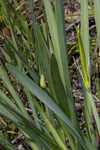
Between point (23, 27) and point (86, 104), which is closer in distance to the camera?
point (86, 104)

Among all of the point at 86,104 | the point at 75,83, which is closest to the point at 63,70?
the point at 86,104

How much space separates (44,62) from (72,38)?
1.01 meters

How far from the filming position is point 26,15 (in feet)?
5.02

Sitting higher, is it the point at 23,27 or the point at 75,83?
the point at 23,27

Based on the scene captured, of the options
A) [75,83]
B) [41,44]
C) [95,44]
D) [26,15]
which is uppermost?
[41,44]

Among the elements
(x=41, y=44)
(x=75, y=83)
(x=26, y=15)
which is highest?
(x=41, y=44)

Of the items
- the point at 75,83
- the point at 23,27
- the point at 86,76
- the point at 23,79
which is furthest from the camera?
the point at 75,83

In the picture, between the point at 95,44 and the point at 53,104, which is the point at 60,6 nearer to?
the point at 53,104

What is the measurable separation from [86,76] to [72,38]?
3.12ft

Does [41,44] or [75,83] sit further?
[75,83]

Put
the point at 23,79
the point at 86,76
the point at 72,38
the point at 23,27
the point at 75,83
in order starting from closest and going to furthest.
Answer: the point at 23,79
the point at 86,76
the point at 23,27
the point at 75,83
the point at 72,38

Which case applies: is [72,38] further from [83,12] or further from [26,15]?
[83,12]

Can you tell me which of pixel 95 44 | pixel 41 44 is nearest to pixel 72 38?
pixel 95 44

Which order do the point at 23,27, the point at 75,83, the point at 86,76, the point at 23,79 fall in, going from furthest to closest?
the point at 75,83 < the point at 23,27 < the point at 86,76 < the point at 23,79
